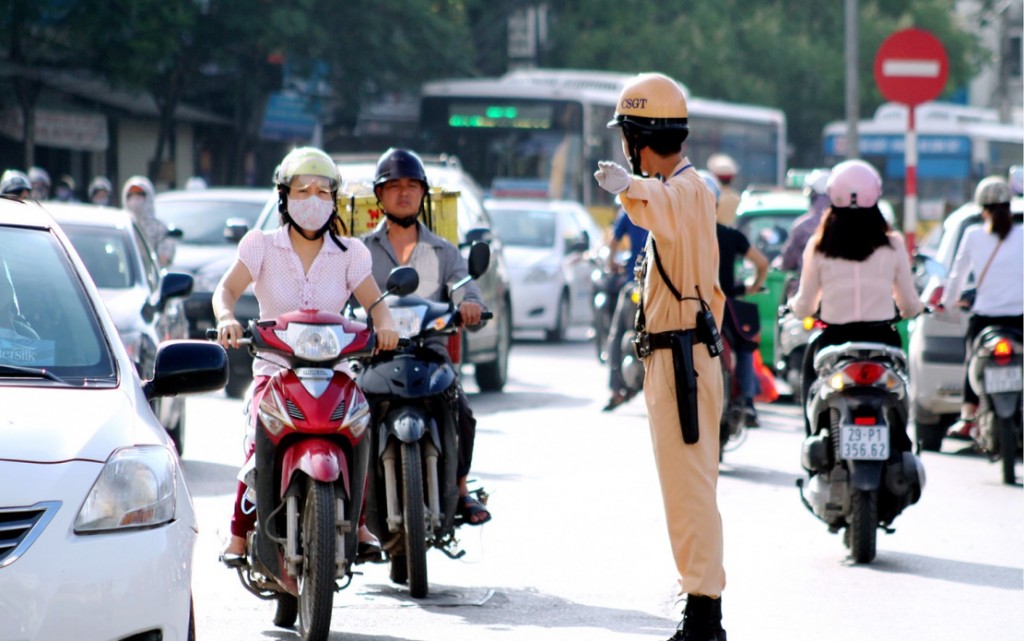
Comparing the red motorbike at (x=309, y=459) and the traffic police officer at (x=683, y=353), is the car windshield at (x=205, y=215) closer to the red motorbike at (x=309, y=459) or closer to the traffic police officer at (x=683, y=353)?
the red motorbike at (x=309, y=459)

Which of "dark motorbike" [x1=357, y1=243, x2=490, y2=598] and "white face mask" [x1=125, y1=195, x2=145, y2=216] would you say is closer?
"dark motorbike" [x1=357, y1=243, x2=490, y2=598]

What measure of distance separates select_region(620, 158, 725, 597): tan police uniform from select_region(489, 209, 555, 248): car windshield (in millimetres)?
17156

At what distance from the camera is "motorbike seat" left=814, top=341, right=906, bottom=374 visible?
26.9ft

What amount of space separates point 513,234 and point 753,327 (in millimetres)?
12024

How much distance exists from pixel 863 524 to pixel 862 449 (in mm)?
321

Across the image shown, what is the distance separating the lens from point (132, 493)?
4730mm

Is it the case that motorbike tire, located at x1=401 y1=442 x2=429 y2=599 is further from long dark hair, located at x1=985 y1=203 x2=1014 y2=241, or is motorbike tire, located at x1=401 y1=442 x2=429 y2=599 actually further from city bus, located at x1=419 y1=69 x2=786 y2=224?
city bus, located at x1=419 y1=69 x2=786 y2=224

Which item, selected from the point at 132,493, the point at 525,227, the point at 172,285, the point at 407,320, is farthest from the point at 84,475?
the point at 525,227

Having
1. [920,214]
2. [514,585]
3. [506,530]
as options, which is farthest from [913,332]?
[920,214]

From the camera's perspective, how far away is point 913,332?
13.0 metres

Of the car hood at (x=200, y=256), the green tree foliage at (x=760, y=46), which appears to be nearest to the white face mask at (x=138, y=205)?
the car hood at (x=200, y=256)

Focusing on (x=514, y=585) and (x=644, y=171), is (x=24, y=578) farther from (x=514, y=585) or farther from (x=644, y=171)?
(x=514, y=585)

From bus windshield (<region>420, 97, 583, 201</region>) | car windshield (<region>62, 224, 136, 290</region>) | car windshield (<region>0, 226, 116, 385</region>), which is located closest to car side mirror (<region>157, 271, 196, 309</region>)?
car windshield (<region>62, 224, 136, 290</region>)

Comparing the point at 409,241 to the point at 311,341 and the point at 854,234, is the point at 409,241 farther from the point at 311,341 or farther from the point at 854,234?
the point at 854,234
